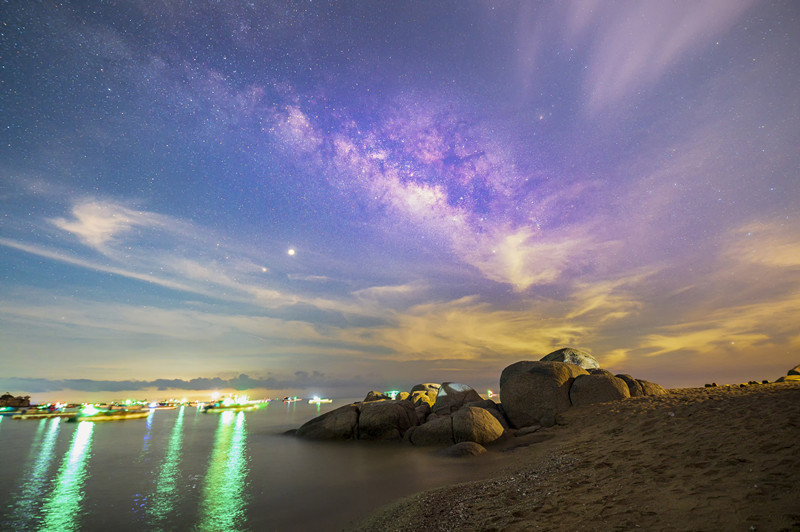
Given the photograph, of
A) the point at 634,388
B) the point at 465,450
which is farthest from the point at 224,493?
the point at 634,388

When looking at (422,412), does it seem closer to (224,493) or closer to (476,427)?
(476,427)

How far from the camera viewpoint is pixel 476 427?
2156cm

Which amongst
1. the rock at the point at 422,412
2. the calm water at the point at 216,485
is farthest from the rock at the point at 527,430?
the rock at the point at 422,412

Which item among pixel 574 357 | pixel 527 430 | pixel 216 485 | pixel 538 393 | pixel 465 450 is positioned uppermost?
pixel 574 357

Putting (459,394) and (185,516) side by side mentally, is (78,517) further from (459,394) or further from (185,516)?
(459,394)

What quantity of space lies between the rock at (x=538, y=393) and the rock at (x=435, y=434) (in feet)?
15.8

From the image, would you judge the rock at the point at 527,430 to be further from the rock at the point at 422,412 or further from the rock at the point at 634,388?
the rock at the point at 422,412

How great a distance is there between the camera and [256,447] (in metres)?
27.6

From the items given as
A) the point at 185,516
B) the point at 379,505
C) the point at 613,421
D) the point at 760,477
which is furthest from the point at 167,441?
the point at 760,477

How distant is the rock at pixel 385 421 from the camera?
26500mm

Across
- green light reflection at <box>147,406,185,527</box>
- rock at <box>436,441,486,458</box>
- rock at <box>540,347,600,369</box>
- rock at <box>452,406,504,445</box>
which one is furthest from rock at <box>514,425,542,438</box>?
green light reflection at <box>147,406,185,527</box>

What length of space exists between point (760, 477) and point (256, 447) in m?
29.7

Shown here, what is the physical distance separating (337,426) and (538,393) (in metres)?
15.9

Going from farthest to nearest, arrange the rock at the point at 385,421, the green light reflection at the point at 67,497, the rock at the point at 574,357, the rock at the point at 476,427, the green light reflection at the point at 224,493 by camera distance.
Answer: the rock at the point at 574,357, the rock at the point at 385,421, the rock at the point at 476,427, the green light reflection at the point at 67,497, the green light reflection at the point at 224,493
